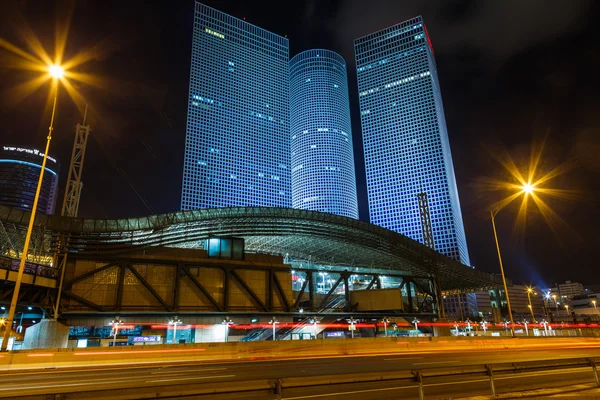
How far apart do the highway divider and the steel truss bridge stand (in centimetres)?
1202

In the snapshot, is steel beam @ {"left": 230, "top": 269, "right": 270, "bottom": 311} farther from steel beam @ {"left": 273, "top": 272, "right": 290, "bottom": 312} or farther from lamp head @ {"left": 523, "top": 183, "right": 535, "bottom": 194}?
lamp head @ {"left": 523, "top": 183, "right": 535, "bottom": 194}

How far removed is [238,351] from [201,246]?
107 feet

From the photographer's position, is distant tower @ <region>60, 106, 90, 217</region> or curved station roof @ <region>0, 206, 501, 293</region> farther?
distant tower @ <region>60, 106, 90, 217</region>

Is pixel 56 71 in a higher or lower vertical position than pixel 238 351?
higher

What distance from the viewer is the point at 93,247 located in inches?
1795

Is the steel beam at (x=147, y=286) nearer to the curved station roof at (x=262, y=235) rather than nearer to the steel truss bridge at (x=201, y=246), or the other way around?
the steel truss bridge at (x=201, y=246)

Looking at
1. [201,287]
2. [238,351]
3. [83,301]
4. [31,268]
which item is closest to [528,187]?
[238,351]

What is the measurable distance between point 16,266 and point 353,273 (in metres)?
48.8

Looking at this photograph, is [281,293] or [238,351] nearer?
[238,351]

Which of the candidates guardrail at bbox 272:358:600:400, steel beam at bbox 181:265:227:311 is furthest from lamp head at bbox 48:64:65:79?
steel beam at bbox 181:265:227:311

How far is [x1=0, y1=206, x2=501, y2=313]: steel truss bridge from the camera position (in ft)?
135

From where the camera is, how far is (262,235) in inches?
2313

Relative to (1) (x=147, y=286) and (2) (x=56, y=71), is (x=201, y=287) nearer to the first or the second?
(1) (x=147, y=286)

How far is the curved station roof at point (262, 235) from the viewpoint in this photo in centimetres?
4247
